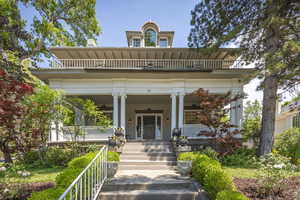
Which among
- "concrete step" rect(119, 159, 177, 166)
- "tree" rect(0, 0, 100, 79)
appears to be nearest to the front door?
"concrete step" rect(119, 159, 177, 166)

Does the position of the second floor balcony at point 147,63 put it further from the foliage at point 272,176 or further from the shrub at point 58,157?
the foliage at point 272,176

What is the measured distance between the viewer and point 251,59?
7.84 m

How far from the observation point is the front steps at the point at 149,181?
429 cm

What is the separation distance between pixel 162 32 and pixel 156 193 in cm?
1181

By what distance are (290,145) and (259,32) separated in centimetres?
547

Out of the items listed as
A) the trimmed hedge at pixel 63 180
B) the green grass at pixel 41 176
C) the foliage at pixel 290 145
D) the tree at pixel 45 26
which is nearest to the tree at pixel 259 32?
the foliage at pixel 290 145

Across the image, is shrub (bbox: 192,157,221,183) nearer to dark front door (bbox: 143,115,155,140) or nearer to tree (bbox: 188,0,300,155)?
tree (bbox: 188,0,300,155)

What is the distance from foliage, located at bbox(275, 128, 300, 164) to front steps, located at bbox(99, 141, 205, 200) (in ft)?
17.4

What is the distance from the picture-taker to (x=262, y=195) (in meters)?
4.07

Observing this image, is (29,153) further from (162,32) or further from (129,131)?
(162,32)

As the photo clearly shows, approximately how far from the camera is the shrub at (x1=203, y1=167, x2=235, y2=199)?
3.65 meters

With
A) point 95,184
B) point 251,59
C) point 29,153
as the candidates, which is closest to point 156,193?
point 95,184

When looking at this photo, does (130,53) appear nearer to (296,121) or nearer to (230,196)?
(230,196)


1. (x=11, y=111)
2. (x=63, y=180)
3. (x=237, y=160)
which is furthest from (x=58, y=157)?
(x=237, y=160)
